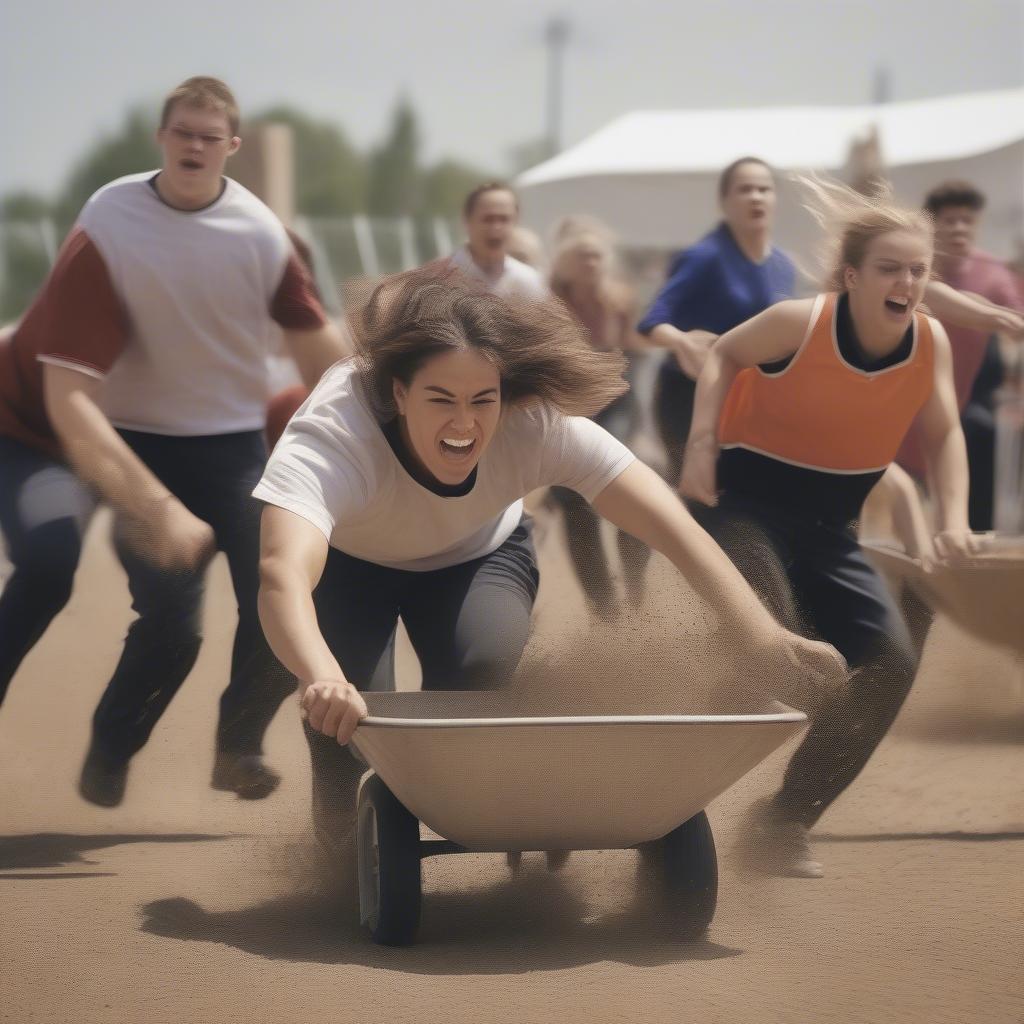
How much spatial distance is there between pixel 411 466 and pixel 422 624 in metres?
0.36

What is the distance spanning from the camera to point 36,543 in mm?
3398

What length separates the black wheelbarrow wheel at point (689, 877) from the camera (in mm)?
2939

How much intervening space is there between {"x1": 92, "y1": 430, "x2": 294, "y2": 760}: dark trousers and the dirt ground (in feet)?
0.51

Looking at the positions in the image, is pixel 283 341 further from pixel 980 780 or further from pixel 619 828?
→ pixel 980 780

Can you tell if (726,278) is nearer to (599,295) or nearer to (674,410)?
(674,410)

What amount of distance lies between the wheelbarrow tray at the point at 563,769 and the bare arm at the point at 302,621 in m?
0.06

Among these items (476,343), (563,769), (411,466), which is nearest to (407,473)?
(411,466)

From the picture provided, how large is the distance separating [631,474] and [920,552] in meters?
0.99

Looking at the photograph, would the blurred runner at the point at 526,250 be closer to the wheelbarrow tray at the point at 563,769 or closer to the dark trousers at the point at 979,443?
the dark trousers at the point at 979,443

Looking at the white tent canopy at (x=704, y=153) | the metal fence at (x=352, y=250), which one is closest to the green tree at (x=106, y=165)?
the metal fence at (x=352, y=250)

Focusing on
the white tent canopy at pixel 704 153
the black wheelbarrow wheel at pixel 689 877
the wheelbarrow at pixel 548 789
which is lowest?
the black wheelbarrow wheel at pixel 689 877

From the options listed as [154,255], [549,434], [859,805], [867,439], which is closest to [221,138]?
[154,255]

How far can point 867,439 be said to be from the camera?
358 centimetres

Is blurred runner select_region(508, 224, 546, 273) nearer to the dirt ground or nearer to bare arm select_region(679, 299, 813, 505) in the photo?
the dirt ground
